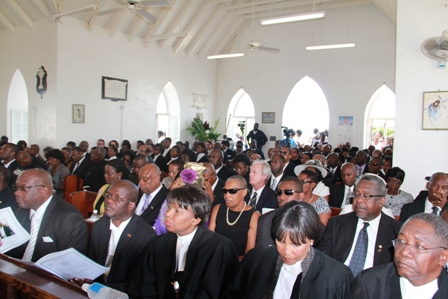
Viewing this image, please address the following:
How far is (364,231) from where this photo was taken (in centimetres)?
292

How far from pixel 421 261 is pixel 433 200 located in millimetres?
2302

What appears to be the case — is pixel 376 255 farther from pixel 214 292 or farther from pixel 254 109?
pixel 254 109

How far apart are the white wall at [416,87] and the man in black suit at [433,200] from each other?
239cm

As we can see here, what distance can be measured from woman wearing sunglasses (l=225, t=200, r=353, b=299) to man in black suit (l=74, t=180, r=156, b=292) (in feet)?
3.53

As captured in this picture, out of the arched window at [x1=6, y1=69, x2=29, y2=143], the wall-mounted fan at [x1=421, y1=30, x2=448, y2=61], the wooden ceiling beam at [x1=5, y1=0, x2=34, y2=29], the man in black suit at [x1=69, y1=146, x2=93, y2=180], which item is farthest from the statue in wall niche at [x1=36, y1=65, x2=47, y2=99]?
the wall-mounted fan at [x1=421, y1=30, x2=448, y2=61]

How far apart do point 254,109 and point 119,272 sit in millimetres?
13992

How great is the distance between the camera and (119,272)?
8.91ft

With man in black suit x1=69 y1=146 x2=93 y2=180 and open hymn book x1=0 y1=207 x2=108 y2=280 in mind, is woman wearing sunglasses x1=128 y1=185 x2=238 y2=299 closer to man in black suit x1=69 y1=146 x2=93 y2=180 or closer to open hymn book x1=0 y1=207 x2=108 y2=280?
open hymn book x1=0 y1=207 x2=108 y2=280

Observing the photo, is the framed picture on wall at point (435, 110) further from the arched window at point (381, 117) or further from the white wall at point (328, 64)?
the arched window at point (381, 117)

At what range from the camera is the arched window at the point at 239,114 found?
17.0 meters

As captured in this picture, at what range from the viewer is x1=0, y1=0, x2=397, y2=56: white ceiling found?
35.5ft

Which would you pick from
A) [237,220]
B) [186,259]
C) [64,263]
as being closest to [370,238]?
[237,220]

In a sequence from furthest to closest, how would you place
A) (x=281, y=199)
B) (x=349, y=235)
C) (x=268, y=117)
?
(x=268, y=117)
(x=281, y=199)
(x=349, y=235)

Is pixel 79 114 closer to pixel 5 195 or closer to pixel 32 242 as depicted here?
pixel 5 195
